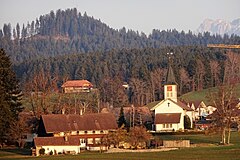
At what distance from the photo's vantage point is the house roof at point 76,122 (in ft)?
244

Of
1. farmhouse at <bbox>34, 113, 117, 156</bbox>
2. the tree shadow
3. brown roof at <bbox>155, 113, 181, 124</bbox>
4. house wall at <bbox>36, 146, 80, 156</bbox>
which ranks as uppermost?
brown roof at <bbox>155, 113, 181, 124</bbox>

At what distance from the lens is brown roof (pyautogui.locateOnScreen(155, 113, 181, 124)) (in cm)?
9350

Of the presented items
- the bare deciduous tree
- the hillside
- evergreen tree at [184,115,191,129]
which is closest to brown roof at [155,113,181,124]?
evergreen tree at [184,115,191,129]

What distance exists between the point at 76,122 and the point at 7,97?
408 inches

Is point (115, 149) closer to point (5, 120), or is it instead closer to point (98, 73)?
point (5, 120)

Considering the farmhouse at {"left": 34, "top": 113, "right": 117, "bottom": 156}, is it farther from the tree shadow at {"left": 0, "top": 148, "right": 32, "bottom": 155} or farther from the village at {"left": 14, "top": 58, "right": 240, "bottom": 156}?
the tree shadow at {"left": 0, "top": 148, "right": 32, "bottom": 155}

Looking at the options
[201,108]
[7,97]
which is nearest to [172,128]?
[7,97]

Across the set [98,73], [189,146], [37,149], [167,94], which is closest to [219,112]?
[189,146]

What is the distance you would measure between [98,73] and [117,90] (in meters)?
39.5

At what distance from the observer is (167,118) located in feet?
312

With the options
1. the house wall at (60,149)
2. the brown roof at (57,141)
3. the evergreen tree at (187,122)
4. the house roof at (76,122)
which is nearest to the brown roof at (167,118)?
the evergreen tree at (187,122)

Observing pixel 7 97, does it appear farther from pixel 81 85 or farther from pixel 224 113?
pixel 81 85

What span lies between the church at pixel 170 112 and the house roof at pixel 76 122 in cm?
1606

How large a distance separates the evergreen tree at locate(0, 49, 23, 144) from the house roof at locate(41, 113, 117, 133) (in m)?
4.52
